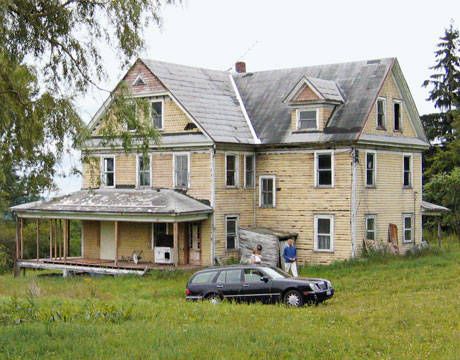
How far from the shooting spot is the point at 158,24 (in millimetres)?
17312

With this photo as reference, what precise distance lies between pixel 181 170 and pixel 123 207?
3266 millimetres

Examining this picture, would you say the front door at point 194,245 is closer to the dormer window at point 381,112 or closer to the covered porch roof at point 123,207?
the covered porch roof at point 123,207

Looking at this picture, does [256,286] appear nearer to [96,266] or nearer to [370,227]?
[370,227]

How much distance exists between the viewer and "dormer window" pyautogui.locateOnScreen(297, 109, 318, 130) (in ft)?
123

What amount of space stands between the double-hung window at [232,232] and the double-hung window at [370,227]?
604 centimetres

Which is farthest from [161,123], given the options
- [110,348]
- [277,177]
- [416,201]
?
[110,348]

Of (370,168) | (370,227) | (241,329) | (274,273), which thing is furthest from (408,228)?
(241,329)

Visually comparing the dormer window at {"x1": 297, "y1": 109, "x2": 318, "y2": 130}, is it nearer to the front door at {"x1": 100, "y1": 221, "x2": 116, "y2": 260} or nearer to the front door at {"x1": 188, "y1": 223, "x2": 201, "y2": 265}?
the front door at {"x1": 188, "y1": 223, "x2": 201, "y2": 265}

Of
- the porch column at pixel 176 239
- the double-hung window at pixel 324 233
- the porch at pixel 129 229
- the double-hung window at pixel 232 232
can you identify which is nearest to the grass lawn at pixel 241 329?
the porch column at pixel 176 239

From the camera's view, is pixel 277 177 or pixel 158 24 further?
pixel 277 177

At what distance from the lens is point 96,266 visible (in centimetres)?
3791

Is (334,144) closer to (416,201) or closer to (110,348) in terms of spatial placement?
(416,201)

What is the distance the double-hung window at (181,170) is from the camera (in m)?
37.7

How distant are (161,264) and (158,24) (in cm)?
2135
